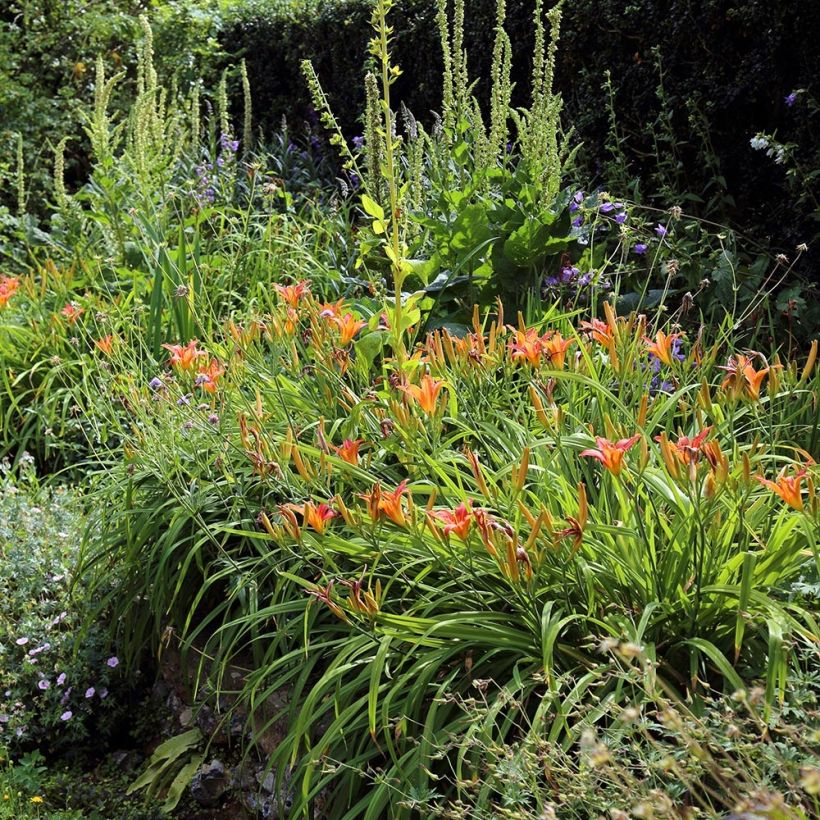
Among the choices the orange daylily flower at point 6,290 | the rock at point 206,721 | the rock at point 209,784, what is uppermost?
the orange daylily flower at point 6,290

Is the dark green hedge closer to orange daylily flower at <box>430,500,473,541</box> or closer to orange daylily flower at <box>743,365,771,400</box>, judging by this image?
orange daylily flower at <box>743,365,771,400</box>

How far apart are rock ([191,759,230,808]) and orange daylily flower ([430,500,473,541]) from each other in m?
1.31

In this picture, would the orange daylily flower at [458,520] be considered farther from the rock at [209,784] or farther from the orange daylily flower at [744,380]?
the rock at [209,784]

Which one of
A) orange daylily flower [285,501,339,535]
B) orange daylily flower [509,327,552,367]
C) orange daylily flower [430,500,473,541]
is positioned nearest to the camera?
orange daylily flower [430,500,473,541]

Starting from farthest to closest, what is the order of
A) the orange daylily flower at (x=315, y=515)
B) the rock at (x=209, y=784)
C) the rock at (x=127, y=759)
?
the rock at (x=127, y=759) → the rock at (x=209, y=784) → the orange daylily flower at (x=315, y=515)

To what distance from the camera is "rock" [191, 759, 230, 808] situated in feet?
Answer: 9.50

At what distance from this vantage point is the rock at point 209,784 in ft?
9.50

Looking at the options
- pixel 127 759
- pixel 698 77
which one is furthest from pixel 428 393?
pixel 698 77

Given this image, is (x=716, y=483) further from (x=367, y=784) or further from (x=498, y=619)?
(x=367, y=784)

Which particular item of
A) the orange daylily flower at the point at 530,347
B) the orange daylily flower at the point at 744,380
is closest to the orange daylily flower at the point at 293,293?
the orange daylily flower at the point at 530,347

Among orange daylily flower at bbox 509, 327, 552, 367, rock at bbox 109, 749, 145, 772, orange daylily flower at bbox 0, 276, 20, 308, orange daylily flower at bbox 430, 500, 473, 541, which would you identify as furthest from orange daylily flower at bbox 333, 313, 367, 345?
orange daylily flower at bbox 0, 276, 20, 308

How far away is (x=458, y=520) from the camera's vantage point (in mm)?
2023

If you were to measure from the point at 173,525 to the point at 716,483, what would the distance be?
1687 millimetres

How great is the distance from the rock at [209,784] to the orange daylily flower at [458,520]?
1307mm
